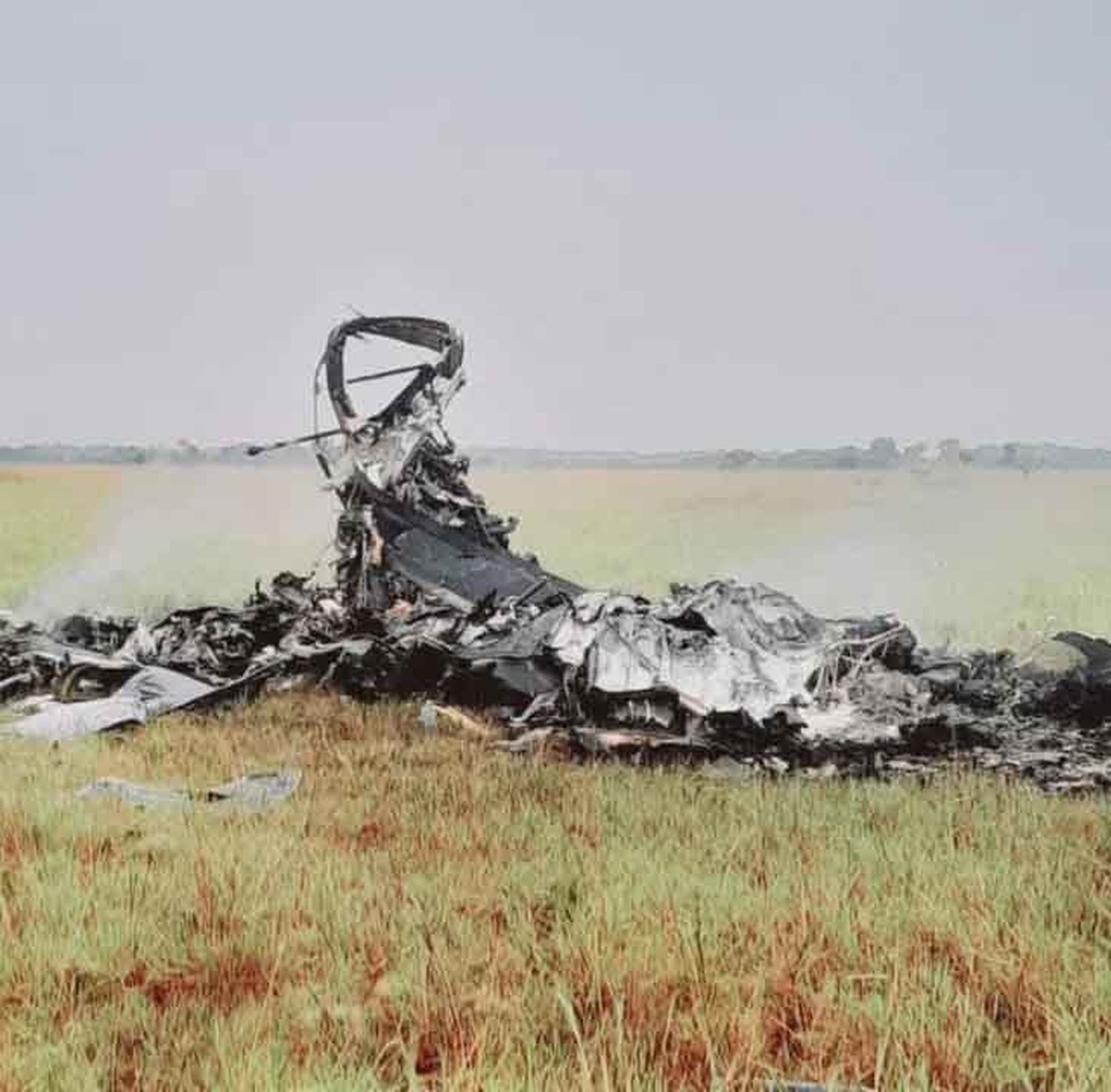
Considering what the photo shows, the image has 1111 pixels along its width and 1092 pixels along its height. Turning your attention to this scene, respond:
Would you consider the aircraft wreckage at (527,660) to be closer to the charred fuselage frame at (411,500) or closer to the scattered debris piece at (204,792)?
the charred fuselage frame at (411,500)

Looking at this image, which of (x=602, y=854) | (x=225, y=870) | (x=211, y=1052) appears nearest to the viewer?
(x=211, y=1052)

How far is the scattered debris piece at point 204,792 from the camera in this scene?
5.92m

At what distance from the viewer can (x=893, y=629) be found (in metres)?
8.29

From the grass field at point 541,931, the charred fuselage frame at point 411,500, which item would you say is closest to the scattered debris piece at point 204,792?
the grass field at point 541,931

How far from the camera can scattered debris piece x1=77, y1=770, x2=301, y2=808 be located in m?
5.92

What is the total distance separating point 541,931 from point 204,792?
2.69 metres

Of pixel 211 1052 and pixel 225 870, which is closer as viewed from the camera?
pixel 211 1052

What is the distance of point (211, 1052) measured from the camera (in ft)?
10.3

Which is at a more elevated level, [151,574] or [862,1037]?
[862,1037]

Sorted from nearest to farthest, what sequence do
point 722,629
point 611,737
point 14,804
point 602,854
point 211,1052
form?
point 211,1052 < point 602,854 < point 14,804 < point 611,737 < point 722,629

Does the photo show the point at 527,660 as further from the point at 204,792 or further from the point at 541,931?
the point at 541,931

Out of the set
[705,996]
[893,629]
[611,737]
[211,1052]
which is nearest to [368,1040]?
[211,1052]

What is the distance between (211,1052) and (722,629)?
547 centimetres

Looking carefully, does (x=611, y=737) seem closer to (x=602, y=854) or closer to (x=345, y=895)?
(x=602, y=854)
